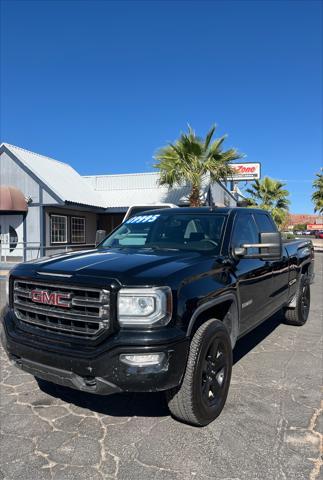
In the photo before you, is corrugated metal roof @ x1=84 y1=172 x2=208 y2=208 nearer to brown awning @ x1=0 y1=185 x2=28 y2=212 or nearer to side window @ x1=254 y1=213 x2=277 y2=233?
brown awning @ x1=0 y1=185 x2=28 y2=212

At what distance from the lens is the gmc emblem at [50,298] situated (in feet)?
9.63

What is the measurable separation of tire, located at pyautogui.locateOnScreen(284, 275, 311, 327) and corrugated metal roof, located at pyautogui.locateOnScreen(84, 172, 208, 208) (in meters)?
14.3

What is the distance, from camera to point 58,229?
65.4 feet

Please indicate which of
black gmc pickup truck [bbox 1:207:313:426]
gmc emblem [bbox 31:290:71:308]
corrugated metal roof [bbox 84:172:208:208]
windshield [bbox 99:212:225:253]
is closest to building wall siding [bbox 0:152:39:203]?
corrugated metal roof [bbox 84:172:208:208]

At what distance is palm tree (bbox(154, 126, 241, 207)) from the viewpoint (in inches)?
679

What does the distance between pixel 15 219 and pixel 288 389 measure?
676 inches

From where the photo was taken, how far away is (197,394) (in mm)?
3029

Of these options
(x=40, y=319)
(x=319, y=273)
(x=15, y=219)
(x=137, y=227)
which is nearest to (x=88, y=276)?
(x=40, y=319)

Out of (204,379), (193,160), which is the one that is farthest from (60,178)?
(204,379)

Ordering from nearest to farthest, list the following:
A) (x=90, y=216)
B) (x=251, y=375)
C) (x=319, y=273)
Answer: (x=251, y=375)
(x=319, y=273)
(x=90, y=216)

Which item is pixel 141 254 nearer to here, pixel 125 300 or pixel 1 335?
pixel 125 300

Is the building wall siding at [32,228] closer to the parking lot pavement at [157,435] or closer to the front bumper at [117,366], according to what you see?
the parking lot pavement at [157,435]

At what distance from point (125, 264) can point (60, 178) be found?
1814 centimetres

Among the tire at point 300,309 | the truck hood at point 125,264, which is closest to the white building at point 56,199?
the tire at point 300,309
